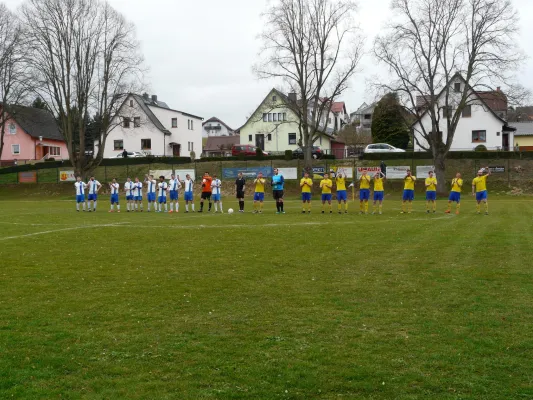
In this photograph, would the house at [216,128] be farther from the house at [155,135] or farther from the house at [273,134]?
the house at [155,135]

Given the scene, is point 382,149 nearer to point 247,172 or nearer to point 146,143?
point 247,172

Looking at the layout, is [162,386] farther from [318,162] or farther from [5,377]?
[318,162]

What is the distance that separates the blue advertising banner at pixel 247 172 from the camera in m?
50.6

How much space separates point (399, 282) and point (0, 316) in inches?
248

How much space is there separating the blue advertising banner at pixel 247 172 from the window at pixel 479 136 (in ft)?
87.9

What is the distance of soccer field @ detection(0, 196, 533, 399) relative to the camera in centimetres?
517

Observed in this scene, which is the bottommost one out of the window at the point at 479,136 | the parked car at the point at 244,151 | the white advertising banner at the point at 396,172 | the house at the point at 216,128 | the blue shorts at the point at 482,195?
the blue shorts at the point at 482,195

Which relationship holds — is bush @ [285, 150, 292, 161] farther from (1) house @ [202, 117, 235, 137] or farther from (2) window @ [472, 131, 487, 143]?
(1) house @ [202, 117, 235, 137]

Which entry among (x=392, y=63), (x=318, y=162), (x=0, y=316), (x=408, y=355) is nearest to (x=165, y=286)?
(x=0, y=316)

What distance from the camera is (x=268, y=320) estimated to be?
7.17 meters

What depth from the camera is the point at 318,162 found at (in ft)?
172

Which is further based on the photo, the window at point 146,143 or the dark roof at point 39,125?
the window at point 146,143

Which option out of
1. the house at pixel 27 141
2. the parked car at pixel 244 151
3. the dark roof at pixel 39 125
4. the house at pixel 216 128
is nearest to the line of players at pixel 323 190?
the parked car at pixel 244 151

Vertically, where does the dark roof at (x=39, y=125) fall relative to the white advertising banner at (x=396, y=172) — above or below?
above
